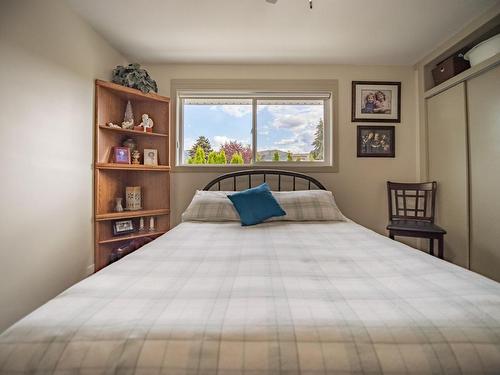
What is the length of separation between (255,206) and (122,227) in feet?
4.68

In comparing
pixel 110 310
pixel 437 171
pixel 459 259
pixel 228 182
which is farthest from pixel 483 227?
pixel 110 310

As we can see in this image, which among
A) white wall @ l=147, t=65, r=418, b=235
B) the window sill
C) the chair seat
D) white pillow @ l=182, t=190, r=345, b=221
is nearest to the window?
the window sill

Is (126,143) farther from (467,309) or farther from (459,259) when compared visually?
(459,259)

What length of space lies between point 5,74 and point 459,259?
3.74m

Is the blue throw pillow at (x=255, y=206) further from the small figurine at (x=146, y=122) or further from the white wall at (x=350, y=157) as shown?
the small figurine at (x=146, y=122)

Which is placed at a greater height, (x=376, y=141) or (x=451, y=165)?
(x=376, y=141)

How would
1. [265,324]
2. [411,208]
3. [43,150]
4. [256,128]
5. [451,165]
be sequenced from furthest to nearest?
[256,128], [411,208], [451,165], [43,150], [265,324]

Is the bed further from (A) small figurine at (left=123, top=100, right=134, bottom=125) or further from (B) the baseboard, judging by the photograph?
(A) small figurine at (left=123, top=100, right=134, bottom=125)

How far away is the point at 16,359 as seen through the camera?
0.54 m

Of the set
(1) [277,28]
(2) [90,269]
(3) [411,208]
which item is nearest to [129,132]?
(2) [90,269]

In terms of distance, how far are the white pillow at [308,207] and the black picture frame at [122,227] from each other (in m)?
1.50

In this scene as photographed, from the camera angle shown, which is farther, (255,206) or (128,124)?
(128,124)

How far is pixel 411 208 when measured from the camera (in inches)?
112

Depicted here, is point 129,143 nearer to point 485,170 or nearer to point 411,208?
point 411,208
